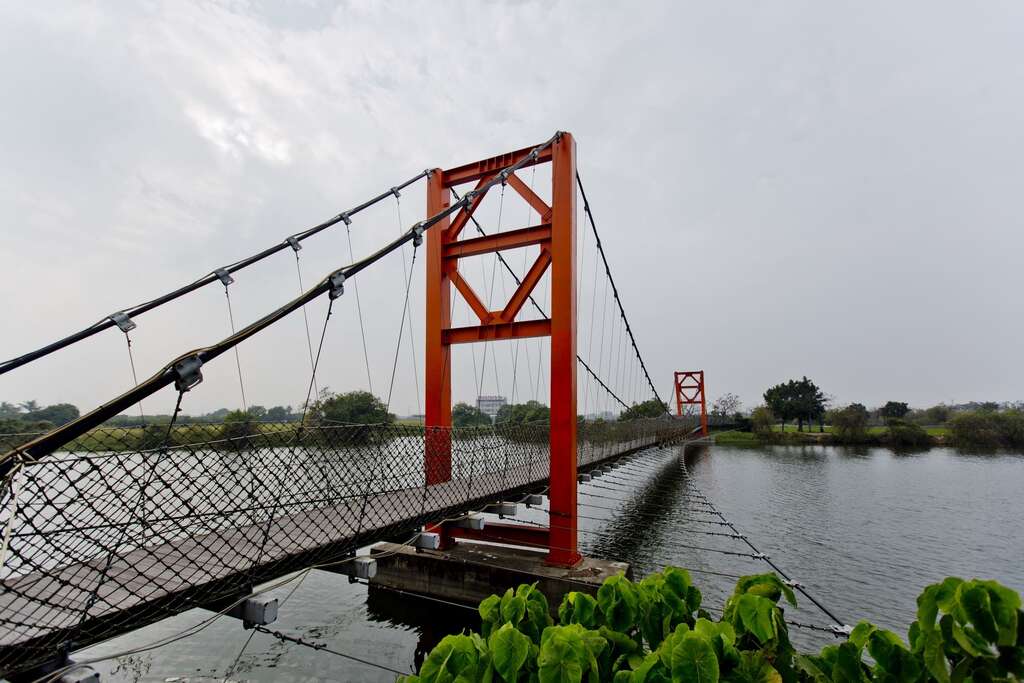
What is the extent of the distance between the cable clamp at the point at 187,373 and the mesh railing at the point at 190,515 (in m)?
0.47

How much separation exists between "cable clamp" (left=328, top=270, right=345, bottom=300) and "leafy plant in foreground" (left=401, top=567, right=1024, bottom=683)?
5.59 feet

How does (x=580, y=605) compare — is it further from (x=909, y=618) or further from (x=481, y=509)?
(x=909, y=618)

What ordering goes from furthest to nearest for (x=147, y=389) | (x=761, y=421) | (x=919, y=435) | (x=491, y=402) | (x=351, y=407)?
(x=761, y=421), (x=919, y=435), (x=491, y=402), (x=351, y=407), (x=147, y=389)

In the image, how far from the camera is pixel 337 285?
2600 millimetres

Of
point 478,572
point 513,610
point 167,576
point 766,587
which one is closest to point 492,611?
point 513,610

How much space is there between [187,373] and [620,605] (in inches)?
62.8

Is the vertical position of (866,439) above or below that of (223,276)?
below

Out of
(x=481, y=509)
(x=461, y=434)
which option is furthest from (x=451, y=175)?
(x=481, y=509)

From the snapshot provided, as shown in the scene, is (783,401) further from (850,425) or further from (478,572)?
(478,572)

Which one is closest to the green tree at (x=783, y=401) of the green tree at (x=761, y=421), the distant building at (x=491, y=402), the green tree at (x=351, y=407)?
the green tree at (x=761, y=421)

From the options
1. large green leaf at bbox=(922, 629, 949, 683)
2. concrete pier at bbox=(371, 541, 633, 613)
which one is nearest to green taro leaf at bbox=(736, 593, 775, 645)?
large green leaf at bbox=(922, 629, 949, 683)

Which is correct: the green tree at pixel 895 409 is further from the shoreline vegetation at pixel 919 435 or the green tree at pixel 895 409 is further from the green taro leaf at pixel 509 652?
the green taro leaf at pixel 509 652

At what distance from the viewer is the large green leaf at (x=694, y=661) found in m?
1.02

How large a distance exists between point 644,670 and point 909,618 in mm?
8062
